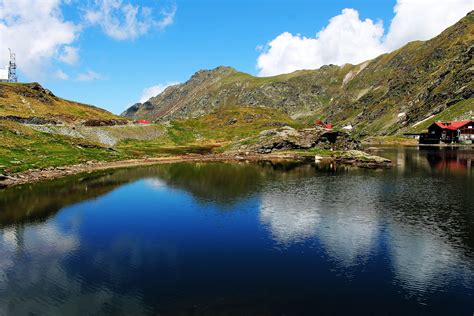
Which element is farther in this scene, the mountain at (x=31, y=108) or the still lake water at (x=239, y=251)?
the mountain at (x=31, y=108)

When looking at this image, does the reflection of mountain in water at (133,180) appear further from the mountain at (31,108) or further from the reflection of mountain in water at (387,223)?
the mountain at (31,108)

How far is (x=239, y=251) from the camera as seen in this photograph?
139 ft

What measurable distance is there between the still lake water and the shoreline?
41.3 ft

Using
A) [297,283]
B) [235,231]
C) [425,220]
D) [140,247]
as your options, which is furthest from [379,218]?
[140,247]

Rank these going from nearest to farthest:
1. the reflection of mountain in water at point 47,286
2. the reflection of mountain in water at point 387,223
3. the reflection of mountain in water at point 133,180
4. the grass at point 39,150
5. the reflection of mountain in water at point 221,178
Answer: the reflection of mountain in water at point 47,286 < the reflection of mountain in water at point 387,223 < the reflection of mountain in water at point 133,180 < the reflection of mountain in water at point 221,178 < the grass at point 39,150

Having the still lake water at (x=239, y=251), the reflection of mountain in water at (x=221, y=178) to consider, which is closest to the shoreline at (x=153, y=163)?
the still lake water at (x=239, y=251)

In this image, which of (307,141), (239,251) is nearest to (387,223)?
(239,251)

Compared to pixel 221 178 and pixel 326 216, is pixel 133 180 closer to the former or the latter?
pixel 221 178

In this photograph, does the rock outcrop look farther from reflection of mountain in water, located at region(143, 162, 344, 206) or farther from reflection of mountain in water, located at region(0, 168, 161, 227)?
reflection of mountain in water, located at region(0, 168, 161, 227)

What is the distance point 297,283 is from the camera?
33.6 m

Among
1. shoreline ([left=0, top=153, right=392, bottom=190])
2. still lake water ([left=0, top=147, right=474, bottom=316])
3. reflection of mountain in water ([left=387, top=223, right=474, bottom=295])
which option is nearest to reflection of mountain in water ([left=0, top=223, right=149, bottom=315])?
still lake water ([left=0, top=147, right=474, bottom=316])

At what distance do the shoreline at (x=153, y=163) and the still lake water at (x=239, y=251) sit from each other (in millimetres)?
12588

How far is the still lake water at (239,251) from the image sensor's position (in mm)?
30453

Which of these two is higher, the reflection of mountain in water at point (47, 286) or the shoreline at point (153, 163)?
the shoreline at point (153, 163)
